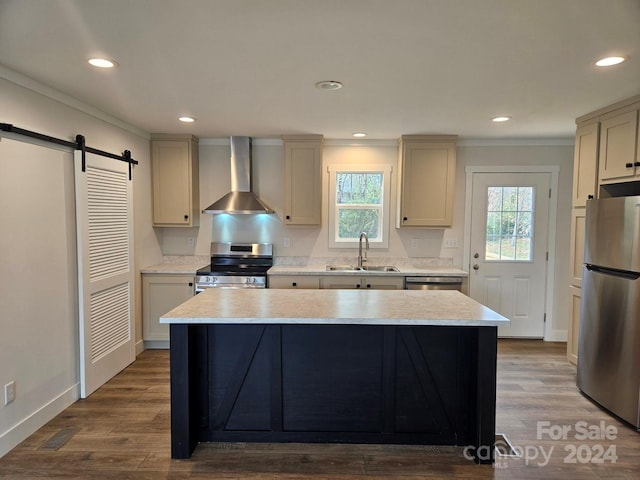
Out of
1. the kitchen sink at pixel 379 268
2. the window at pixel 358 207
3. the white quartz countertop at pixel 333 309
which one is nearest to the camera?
the white quartz countertop at pixel 333 309

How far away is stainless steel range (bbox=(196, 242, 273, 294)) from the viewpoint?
3949 millimetres

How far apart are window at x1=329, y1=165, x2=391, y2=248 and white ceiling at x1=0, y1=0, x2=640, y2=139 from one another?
1237 mm

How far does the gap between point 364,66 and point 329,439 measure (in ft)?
7.48

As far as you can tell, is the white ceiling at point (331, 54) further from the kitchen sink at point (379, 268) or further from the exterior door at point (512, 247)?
the kitchen sink at point (379, 268)

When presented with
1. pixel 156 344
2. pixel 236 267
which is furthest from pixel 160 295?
pixel 236 267

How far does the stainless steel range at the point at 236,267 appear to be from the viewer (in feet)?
13.0

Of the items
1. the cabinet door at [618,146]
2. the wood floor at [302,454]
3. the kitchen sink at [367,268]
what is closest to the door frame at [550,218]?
the kitchen sink at [367,268]

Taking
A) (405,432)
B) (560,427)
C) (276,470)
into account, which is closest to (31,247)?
(276,470)

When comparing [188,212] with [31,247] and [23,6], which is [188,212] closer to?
[31,247]

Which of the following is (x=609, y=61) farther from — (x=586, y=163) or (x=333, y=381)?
(x=333, y=381)

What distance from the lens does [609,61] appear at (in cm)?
212

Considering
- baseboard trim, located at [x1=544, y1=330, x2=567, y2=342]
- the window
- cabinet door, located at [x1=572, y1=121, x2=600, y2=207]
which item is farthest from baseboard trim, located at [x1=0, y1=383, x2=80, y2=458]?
baseboard trim, located at [x1=544, y1=330, x2=567, y2=342]

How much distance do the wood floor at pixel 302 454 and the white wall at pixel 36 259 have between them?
0.68ft

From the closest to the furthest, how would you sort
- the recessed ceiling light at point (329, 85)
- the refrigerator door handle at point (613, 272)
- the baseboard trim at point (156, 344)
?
the recessed ceiling light at point (329, 85), the refrigerator door handle at point (613, 272), the baseboard trim at point (156, 344)
